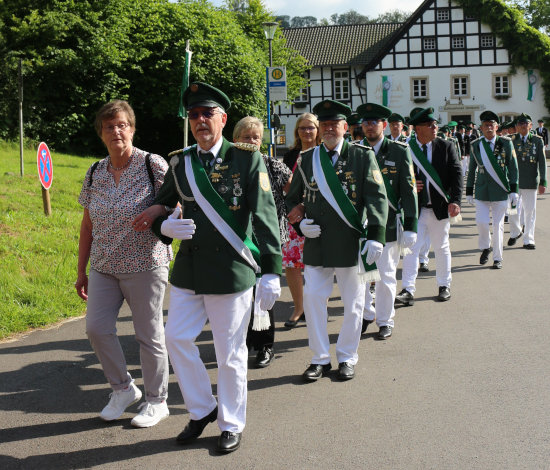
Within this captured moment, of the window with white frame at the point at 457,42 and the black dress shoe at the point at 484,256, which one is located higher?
the window with white frame at the point at 457,42

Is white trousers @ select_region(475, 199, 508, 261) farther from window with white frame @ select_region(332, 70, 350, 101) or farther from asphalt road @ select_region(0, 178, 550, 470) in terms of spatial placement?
window with white frame @ select_region(332, 70, 350, 101)

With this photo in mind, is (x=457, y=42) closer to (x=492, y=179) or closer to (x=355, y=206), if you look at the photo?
(x=492, y=179)

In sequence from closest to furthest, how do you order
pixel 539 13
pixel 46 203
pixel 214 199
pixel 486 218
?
pixel 214 199 < pixel 486 218 < pixel 46 203 < pixel 539 13

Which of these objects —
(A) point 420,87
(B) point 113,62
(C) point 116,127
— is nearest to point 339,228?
(C) point 116,127

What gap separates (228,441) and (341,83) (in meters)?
53.7

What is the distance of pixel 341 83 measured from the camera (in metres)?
56.2

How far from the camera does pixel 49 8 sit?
86.5 ft

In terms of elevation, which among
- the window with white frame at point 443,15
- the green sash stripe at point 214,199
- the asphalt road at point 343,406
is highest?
the window with white frame at point 443,15

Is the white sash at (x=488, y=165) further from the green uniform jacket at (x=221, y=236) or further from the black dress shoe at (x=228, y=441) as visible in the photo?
the black dress shoe at (x=228, y=441)

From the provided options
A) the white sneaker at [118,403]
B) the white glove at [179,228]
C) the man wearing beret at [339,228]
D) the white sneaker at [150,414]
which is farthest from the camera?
the man wearing beret at [339,228]

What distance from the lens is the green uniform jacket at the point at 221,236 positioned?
4.36 metres

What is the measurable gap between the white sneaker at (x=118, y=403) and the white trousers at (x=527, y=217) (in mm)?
9190

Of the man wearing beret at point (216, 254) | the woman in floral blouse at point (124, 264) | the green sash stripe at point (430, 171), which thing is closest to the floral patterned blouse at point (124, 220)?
the woman in floral blouse at point (124, 264)

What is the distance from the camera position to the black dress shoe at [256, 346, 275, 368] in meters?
6.16
